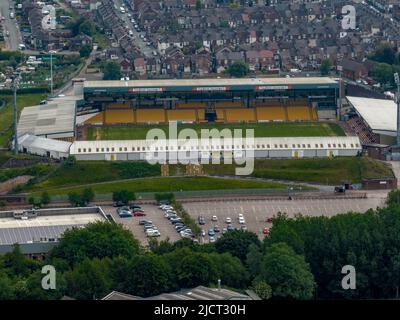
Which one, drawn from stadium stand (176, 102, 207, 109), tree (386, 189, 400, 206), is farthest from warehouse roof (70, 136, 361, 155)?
stadium stand (176, 102, 207, 109)

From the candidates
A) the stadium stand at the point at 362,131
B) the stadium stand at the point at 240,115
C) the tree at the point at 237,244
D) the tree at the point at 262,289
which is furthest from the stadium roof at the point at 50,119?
the tree at the point at 262,289

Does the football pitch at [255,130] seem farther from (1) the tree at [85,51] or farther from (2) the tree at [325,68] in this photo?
(1) the tree at [85,51]

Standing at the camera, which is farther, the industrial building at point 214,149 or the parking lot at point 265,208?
the industrial building at point 214,149

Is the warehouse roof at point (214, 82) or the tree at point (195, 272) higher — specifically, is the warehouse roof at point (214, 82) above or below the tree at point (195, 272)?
below

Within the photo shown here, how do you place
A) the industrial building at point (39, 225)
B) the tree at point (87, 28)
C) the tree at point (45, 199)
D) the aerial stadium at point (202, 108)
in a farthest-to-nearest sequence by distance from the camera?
the tree at point (87, 28) → the aerial stadium at point (202, 108) → the tree at point (45, 199) → the industrial building at point (39, 225)

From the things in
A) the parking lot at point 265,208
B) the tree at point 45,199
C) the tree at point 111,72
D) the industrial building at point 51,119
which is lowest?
the parking lot at point 265,208

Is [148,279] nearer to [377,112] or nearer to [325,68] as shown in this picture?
[377,112]
